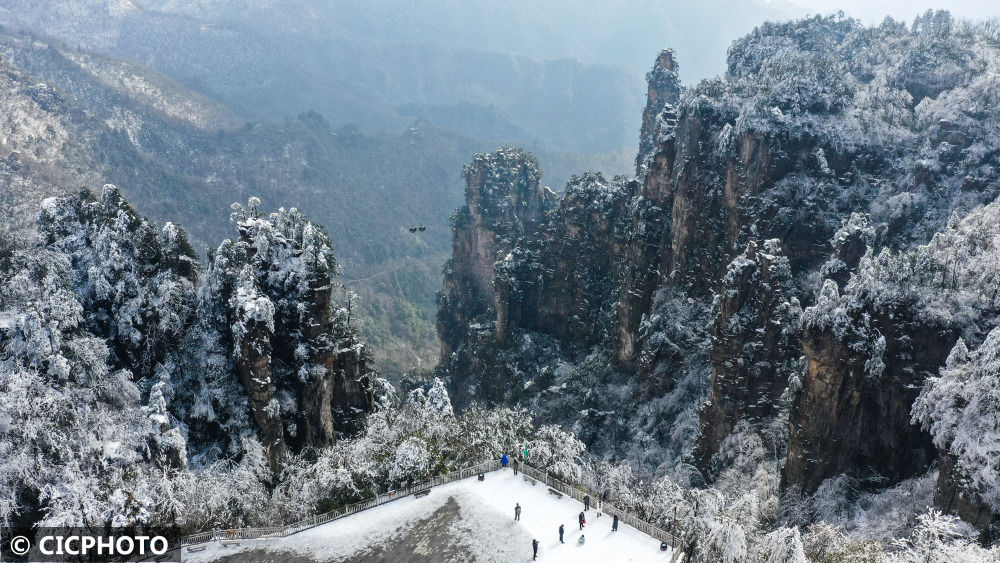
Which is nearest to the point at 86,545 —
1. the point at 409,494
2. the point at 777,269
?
the point at 409,494

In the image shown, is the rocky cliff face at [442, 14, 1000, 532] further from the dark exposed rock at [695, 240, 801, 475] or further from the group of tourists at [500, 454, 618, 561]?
the group of tourists at [500, 454, 618, 561]

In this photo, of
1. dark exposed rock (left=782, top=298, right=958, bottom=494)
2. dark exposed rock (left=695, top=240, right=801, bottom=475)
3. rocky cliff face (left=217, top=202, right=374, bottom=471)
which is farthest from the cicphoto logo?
dark exposed rock (left=695, top=240, right=801, bottom=475)

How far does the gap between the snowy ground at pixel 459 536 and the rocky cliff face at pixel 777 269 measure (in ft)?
83.9

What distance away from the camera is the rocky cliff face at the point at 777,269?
183 ft

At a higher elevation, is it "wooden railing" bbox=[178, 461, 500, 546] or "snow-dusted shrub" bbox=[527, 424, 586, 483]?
"wooden railing" bbox=[178, 461, 500, 546]

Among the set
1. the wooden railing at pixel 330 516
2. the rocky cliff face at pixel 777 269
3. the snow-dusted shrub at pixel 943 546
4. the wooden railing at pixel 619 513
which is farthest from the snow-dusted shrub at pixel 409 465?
the rocky cliff face at pixel 777 269

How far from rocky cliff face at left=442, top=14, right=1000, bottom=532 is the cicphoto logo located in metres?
50.9

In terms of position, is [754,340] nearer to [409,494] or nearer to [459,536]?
[409,494]

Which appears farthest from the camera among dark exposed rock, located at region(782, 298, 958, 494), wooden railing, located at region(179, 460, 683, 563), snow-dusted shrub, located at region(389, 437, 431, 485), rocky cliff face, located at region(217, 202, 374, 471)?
rocky cliff face, located at region(217, 202, 374, 471)

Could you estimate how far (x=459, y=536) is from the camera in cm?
4288

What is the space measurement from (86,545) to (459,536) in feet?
74.5

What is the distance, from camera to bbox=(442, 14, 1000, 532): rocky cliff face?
5572 centimetres

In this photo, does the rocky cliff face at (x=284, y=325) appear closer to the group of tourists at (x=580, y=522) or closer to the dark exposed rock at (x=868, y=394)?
the group of tourists at (x=580, y=522)

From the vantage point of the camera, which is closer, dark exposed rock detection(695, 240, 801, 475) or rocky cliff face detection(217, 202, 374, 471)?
rocky cliff face detection(217, 202, 374, 471)
